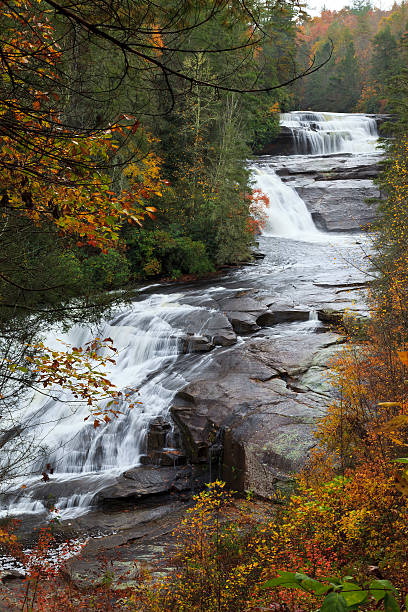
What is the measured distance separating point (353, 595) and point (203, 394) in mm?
7938

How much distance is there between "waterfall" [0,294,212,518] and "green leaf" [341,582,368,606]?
5556 mm

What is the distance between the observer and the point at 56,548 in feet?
21.1

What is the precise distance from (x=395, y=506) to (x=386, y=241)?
746 centimetres

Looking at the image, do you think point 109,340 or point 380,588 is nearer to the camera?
point 380,588

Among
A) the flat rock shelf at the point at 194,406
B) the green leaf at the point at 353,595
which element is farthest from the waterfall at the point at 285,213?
the green leaf at the point at 353,595

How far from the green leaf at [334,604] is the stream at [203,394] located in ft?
11.9

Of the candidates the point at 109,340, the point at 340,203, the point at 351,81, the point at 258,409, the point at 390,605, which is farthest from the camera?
the point at 351,81

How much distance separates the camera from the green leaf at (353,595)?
3.32 ft

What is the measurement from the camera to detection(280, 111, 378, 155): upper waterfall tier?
104ft

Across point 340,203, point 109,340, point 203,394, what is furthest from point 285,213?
point 109,340

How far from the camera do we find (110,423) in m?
9.18

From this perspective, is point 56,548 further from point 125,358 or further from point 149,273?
point 149,273

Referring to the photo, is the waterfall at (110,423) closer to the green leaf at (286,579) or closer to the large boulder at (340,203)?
the green leaf at (286,579)

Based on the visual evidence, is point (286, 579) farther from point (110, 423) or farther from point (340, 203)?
point (340, 203)
